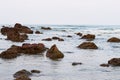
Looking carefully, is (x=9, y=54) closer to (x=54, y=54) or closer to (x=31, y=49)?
(x=54, y=54)

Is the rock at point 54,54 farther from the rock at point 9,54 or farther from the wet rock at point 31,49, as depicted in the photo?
the wet rock at point 31,49

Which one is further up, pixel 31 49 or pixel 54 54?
pixel 54 54

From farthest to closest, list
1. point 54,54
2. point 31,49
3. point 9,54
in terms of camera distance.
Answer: point 31,49, point 54,54, point 9,54

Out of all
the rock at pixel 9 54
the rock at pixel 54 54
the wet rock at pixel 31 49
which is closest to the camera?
the rock at pixel 9 54

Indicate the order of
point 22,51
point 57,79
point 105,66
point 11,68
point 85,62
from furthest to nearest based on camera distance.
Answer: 1. point 22,51
2. point 85,62
3. point 105,66
4. point 11,68
5. point 57,79

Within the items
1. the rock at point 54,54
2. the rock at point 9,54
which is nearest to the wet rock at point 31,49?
the rock at point 9,54

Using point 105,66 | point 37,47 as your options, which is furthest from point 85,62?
point 37,47

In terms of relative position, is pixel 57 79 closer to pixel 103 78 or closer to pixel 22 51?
pixel 103 78

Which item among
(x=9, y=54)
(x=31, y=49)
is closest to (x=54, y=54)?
(x=9, y=54)

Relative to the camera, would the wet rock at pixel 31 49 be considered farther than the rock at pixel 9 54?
Yes

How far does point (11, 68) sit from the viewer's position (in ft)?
86.2

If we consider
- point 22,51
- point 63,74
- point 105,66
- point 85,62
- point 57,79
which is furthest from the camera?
point 22,51

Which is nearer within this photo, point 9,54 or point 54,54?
point 9,54

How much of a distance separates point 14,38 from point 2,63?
89.8 feet
